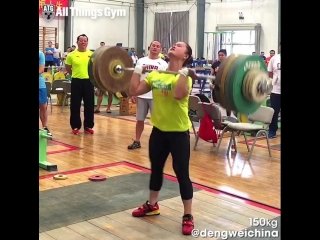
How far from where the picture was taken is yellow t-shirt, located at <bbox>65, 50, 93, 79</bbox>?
5891mm

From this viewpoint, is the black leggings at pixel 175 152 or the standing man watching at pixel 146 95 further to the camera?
the standing man watching at pixel 146 95

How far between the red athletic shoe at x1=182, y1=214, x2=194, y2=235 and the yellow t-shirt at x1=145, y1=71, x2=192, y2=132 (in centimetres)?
57

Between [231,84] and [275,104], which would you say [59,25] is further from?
[231,84]

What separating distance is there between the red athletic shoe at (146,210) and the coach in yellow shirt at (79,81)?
3.12 metres

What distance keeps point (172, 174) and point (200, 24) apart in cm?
1308

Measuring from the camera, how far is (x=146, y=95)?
5.16 metres

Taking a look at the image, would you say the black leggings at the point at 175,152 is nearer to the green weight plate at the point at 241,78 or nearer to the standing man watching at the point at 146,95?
the green weight plate at the point at 241,78

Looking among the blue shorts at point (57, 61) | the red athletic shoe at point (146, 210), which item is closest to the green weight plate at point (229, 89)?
the red athletic shoe at point (146, 210)

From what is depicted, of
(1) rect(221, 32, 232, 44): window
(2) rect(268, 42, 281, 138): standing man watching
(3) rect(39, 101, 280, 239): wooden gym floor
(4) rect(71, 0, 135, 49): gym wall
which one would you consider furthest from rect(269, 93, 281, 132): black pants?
(4) rect(71, 0, 135, 49): gym wall

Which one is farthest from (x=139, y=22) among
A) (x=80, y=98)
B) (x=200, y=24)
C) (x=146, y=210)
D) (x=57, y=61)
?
(x=146, y=210)

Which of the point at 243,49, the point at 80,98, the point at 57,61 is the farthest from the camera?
the point at 243,49

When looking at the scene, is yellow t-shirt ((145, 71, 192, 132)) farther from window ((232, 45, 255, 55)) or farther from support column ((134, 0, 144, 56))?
support column ((134, 0, 144, 56))

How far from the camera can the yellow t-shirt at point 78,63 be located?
589cm
